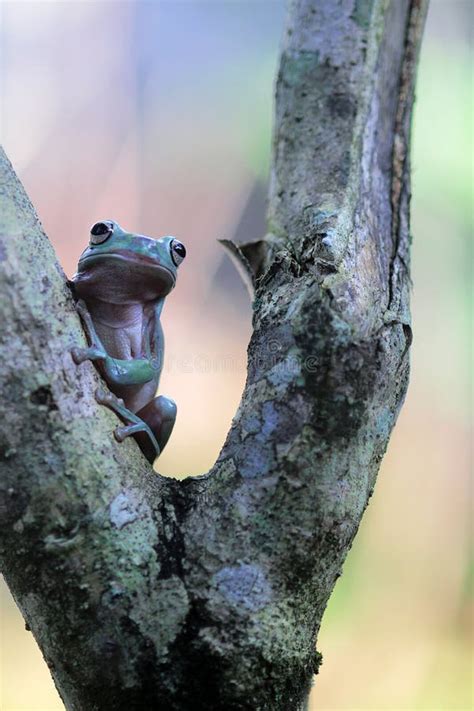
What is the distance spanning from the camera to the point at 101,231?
2014mm

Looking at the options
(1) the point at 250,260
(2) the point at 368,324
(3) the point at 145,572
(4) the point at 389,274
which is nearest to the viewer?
(3) the point at 145,572

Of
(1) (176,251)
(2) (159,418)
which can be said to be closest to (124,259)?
(1) (176,251)

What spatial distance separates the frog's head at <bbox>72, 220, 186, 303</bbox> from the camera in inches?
78.5

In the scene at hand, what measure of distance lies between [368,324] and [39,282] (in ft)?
2.18

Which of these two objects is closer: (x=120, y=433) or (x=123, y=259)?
(x=120, y=433)

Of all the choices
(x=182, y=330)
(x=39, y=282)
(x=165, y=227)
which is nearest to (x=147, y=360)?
(x=39, y=282)

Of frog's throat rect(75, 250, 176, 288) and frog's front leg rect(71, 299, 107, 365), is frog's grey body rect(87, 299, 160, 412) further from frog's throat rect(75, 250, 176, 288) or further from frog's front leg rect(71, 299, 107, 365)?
frog's front leg rect(71, 299, 107, 365)

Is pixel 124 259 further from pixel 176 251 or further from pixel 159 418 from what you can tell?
pixel 159 418

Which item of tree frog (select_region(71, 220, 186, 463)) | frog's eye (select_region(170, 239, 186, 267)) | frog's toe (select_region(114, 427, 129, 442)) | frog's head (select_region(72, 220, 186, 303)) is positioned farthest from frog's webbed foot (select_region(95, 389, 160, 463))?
frog's eye (select_region(170, 239, 186, 267))

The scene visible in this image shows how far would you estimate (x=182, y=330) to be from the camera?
4.68 metres

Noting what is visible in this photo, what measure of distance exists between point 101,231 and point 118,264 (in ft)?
0.34

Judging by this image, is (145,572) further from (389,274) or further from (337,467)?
(389,274)

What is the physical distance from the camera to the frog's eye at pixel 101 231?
2012mm

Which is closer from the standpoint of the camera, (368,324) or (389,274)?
(368,324)
